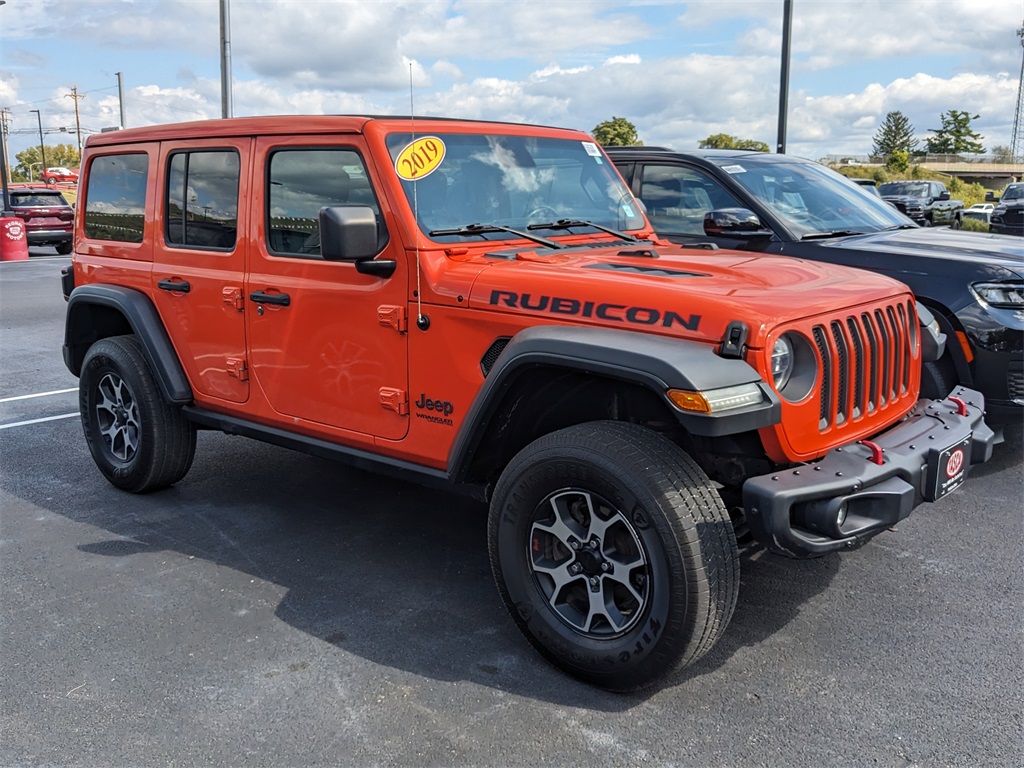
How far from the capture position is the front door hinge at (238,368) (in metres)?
4.37

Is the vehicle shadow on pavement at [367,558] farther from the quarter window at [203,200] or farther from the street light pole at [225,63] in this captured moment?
the street light pole at [225,63]

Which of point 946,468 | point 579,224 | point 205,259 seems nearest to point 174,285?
point 205,259

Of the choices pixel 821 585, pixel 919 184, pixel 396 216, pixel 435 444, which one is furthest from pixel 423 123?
pixel 919 184

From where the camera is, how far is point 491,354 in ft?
11.2

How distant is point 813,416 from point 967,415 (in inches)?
40.2

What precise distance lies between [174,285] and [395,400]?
1.65m

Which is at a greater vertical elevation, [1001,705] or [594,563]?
[594,563]

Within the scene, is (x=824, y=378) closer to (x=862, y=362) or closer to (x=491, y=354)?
(x=862, y=362)

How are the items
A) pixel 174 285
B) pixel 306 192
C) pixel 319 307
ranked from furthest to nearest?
1. pixel 174 285
2. pixel 306 192
3. pixel 319 307

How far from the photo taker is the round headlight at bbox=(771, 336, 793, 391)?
119 inches

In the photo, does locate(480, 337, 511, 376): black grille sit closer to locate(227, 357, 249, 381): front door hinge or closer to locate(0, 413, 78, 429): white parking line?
locate(227, 357, 249, 381): front door hinge

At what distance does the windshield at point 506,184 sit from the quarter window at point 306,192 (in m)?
0.21

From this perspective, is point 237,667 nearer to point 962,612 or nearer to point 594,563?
point 594,563

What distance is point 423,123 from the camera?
395 cm
